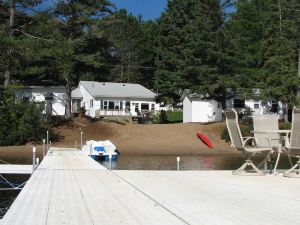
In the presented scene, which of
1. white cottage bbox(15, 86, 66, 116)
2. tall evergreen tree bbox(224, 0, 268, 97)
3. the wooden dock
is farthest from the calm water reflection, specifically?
white cottage bbox(15, 86, 66, 116)

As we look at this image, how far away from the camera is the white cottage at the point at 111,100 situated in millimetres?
57094

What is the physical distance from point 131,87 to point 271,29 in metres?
22.8

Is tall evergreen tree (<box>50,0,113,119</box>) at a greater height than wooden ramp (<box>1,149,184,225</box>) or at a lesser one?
greater

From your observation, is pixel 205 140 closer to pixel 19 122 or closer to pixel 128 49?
pixel 19 122

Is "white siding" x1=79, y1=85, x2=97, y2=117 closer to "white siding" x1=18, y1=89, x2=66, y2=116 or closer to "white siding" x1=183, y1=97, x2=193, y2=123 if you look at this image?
"white siding" x1=18, y1=89, x2=66, y2=116

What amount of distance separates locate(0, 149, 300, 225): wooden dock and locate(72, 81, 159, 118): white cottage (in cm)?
4559

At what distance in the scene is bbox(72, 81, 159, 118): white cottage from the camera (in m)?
57.1

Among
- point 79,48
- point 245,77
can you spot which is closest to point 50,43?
point 79,48

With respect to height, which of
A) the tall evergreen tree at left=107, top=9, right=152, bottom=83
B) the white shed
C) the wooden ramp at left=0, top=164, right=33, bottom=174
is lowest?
the wooden ramp at left=0, top=164, right=33, bottom=174

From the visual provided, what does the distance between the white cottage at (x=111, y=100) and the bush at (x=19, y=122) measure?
16.8m

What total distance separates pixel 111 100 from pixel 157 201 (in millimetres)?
50948

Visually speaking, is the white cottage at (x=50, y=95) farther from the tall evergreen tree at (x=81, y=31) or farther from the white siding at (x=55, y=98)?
the tall evergreen tree at (x=81, y=31)

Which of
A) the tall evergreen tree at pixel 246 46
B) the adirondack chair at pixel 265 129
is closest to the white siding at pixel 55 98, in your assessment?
the tall evergreen tree at pixel 246 46

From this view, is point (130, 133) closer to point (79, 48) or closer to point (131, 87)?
point (79, 48)
